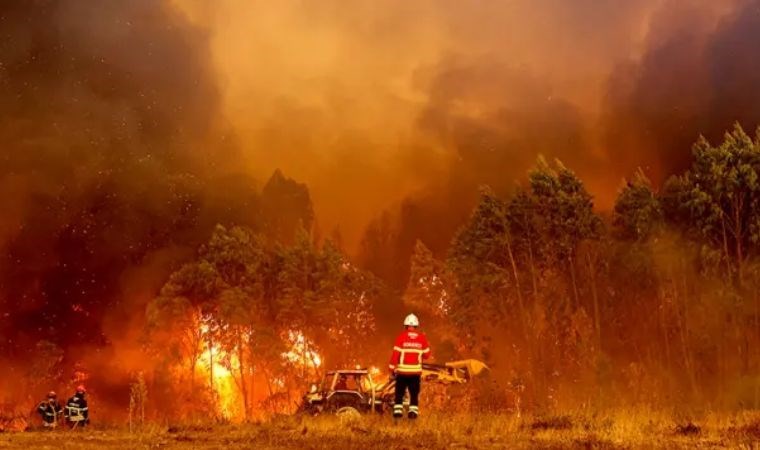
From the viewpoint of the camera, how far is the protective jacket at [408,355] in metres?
14.8

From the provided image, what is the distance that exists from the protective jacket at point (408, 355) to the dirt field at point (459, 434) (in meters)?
1.10

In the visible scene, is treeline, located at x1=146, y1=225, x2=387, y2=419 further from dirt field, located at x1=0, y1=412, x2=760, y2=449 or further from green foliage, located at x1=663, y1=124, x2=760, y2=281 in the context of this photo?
dirt field, located at x1=0, y1=412, x2=760, y2=449

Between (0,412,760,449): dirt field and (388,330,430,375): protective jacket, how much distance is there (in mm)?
1099

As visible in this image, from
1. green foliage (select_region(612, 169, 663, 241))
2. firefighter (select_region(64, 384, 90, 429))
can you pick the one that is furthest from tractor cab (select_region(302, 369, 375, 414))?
green foliage (select_region(612, 169, 663, 241))

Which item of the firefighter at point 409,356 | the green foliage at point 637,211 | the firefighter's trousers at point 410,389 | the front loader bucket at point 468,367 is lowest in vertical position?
the firefighter's trousers at point 410,389

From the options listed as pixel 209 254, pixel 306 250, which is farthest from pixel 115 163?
pixel 306 250

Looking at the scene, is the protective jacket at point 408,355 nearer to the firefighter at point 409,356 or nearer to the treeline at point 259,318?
the firefighter at point 409,356

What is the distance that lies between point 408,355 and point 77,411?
11069 mm

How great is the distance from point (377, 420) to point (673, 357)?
84.2 ft

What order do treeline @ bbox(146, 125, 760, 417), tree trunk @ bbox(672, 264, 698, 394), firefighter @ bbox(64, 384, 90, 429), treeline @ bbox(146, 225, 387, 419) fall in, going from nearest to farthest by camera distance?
firefighter @ bbox(64, 384, 90, 429) → treeline @ bbox(146, 125, 760, 417) → tree trunk @ bbox(672, 264, 698, 394) → treeline @ bbox(146, 225, 387, 419)

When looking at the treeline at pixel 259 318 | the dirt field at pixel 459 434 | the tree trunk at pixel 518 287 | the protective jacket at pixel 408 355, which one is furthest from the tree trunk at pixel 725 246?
the protective jacket at pixel 408 355

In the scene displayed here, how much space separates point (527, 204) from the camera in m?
37.8

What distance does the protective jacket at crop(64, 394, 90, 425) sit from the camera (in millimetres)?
20475

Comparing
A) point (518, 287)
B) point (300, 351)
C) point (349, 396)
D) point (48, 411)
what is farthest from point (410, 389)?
point (300, 351)
